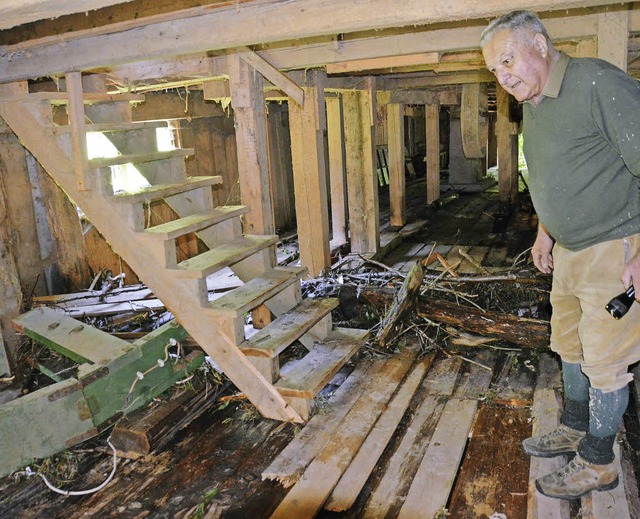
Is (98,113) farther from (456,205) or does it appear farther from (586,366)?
(456,205)

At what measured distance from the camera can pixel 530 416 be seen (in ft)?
11.2

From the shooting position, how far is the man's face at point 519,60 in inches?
90.0

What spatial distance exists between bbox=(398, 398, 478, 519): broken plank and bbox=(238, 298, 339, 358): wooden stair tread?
1035 mm

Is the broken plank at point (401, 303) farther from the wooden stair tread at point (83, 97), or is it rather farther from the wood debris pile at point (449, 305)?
the wooden stair tread at point (83, 97)

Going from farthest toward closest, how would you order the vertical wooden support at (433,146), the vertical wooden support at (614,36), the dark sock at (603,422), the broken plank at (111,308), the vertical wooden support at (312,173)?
the vertical wooden support at (433,146)
the vertical wooden support at (312,173)
the broken plank at (111,308)
the vertical wooden support at (614,36)
the dark sock at (603,422)

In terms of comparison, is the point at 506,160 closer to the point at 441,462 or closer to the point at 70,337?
the point at 441,462

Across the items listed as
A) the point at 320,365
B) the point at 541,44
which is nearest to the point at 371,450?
the point at 320,365

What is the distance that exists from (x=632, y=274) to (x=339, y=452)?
1719 mm

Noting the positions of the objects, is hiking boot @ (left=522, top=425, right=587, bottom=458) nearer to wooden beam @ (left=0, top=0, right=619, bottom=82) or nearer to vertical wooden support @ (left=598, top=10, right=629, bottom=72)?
wooden beam @ (left=0, top=0, right=619, bottom=82)

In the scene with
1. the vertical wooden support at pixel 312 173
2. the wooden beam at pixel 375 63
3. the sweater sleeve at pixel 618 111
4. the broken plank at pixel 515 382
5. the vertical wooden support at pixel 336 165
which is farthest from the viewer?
the vertical wooden support at pixel 336 165

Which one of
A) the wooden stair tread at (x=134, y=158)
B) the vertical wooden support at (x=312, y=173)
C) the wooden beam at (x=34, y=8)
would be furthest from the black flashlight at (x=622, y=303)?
the vertical wooden support at (x=312, y=173)

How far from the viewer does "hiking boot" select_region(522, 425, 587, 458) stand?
286 cm

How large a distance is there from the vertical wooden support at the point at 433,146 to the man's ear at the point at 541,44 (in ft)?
26.0

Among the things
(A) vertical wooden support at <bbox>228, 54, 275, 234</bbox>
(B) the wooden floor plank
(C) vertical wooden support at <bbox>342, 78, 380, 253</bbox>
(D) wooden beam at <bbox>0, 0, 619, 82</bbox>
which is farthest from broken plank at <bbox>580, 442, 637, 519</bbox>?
(C) vertical wooden support at <bbox>342, 78, 380, 253</bbox>
